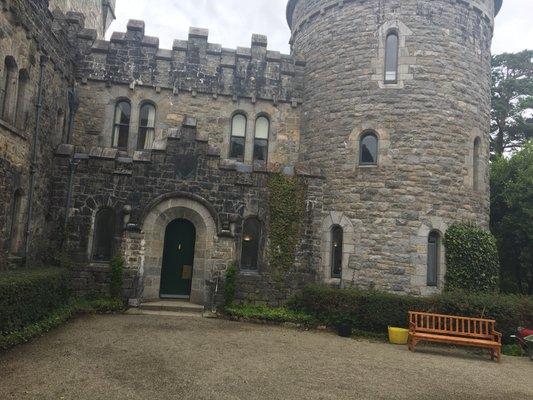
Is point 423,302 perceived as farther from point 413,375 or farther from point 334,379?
point 334,379

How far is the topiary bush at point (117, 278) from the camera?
40.3ft

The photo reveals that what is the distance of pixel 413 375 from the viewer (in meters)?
8.00

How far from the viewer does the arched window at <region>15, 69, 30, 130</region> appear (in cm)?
1085

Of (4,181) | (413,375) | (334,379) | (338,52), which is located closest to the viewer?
(334,379)

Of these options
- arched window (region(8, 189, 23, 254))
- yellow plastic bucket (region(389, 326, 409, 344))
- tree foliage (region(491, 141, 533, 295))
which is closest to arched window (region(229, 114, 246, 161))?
arched window (region(8, 189, 23, 254))

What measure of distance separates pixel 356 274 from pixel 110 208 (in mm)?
7786

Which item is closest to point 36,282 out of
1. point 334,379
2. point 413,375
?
point 334,379

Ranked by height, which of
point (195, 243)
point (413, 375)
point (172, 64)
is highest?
point (172, 64)

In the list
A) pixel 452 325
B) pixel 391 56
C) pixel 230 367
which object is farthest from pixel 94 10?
pixel 452 325

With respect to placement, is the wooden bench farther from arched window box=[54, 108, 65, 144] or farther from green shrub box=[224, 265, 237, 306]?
arched window box=[54, 108, 65, 144]

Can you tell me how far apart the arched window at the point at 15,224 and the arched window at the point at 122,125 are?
489 centimetres

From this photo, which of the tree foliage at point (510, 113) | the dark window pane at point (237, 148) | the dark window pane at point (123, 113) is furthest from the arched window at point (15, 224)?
the tree foliage at point (510, 113)

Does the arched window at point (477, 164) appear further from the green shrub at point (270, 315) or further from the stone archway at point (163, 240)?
the stone archway at point (163, 240)

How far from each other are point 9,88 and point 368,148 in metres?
10.2
